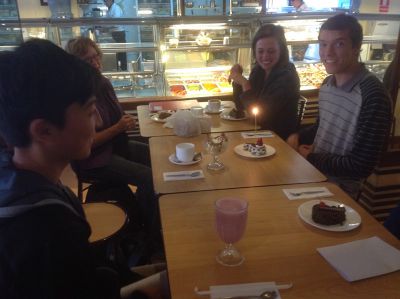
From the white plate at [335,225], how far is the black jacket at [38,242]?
82 cm

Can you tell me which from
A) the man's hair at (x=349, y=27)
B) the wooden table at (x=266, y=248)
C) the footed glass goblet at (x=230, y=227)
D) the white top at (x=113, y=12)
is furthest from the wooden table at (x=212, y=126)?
the white top at (x=113, y=12)

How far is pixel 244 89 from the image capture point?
3123 mm

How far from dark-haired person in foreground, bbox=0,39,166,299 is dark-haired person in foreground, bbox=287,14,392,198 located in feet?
4.85

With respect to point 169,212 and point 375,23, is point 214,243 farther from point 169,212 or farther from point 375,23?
point 375,23

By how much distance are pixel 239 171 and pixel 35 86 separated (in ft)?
3.88

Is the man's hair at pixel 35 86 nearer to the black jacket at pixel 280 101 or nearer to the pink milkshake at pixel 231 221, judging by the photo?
the pink milkshake at pixel 231 221

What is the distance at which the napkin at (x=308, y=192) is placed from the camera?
5.22 ft

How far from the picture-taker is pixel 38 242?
877 mm

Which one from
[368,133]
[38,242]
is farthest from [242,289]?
[368,133]

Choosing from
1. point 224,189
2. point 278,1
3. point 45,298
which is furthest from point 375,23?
point 45,298

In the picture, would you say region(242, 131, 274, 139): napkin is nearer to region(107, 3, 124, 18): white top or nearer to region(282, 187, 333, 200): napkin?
region(282, 187, 333, 200): napkin

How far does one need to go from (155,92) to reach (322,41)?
92.3 inches

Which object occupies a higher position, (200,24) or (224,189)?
(200,24)

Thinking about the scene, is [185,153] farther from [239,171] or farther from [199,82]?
[199,82]
